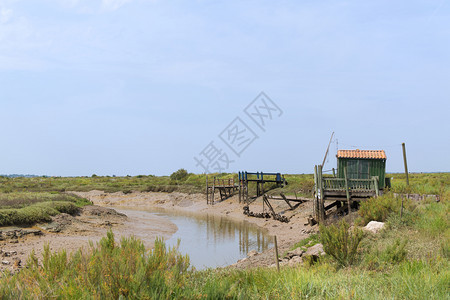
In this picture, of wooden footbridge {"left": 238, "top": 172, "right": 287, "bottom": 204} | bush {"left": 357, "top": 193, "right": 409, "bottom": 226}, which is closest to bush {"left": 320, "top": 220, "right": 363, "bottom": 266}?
bush {"left": 357, "top": 193, "right": 409, "bottom": 226}

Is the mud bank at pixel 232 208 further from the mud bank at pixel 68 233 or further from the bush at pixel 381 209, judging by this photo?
the mud bank at pixel 68 233

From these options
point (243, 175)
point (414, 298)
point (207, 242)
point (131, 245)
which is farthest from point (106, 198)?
point (414, 298)

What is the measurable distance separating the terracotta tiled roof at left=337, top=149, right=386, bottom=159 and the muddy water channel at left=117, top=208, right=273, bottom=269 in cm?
653

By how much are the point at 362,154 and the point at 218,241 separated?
32.0 feet

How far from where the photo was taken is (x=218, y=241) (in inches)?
733

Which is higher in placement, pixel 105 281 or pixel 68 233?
pixel 105 281

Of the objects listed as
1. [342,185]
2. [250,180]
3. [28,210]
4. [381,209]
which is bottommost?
[381,209]

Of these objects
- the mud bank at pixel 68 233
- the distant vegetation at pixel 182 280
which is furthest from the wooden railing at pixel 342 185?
the distant vegetation at pixel 182 280

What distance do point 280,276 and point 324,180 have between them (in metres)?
13.4

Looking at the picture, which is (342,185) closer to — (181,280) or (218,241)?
(218,241)

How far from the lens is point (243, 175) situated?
34281 millimetres

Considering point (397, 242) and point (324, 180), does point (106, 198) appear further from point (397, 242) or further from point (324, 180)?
point (397, 242)

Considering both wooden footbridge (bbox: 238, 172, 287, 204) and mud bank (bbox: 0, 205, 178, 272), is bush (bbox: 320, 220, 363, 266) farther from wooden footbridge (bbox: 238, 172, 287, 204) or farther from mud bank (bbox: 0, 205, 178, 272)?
wooden footbridge (bbox: 238, 172, 287, 204)

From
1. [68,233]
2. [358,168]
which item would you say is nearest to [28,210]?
[68,233]
